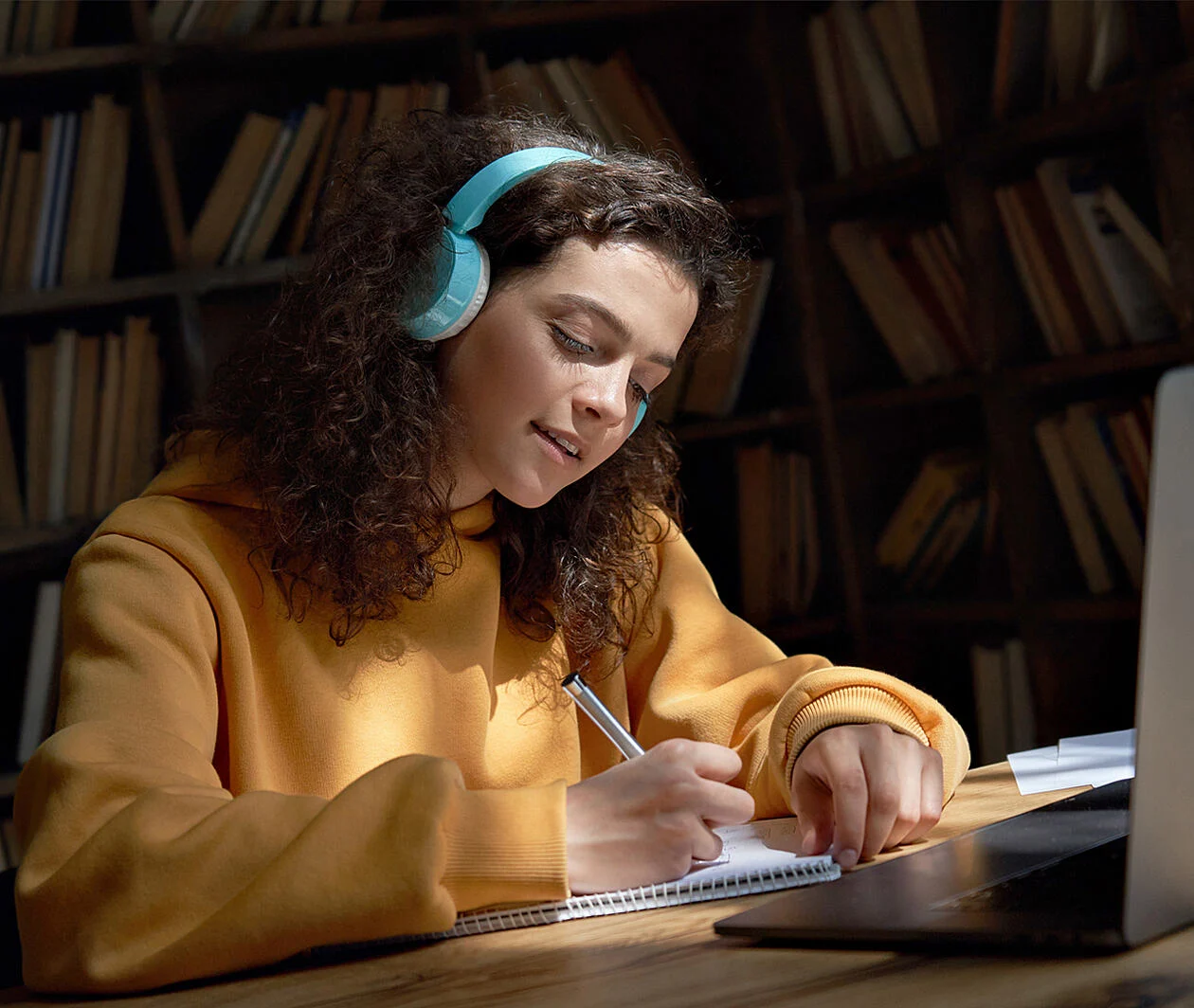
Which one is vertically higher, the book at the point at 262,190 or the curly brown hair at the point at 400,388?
the book at the point at 262,190

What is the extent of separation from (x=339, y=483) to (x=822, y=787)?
55 centimetres

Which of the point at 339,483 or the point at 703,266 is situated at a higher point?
the point at 703,266

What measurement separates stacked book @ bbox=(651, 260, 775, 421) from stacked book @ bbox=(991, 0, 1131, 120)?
62 cm

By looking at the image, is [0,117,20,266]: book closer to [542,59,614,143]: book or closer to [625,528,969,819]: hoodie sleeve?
[542,59,614,143]: book

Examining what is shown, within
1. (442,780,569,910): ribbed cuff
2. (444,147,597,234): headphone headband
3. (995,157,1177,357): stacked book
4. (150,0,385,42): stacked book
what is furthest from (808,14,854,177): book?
(442,780,569,910): ribbed cuff

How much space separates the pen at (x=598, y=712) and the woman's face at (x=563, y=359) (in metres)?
0.27

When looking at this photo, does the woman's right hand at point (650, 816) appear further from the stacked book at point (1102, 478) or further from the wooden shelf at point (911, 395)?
the wooden shelf at point (911, 395)

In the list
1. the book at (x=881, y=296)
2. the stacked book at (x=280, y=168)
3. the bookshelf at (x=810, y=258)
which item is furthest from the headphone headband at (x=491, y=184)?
the book at (x=881, y=296)

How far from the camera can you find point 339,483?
1.32 m

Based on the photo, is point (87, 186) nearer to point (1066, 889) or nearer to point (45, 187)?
point (45, 187)

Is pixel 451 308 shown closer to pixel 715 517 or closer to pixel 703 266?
pixel 703 266

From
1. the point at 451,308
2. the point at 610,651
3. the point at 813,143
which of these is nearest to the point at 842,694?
the point at 610,651

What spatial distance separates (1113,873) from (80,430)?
2.24 metres

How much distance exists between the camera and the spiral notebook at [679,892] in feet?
2.97
